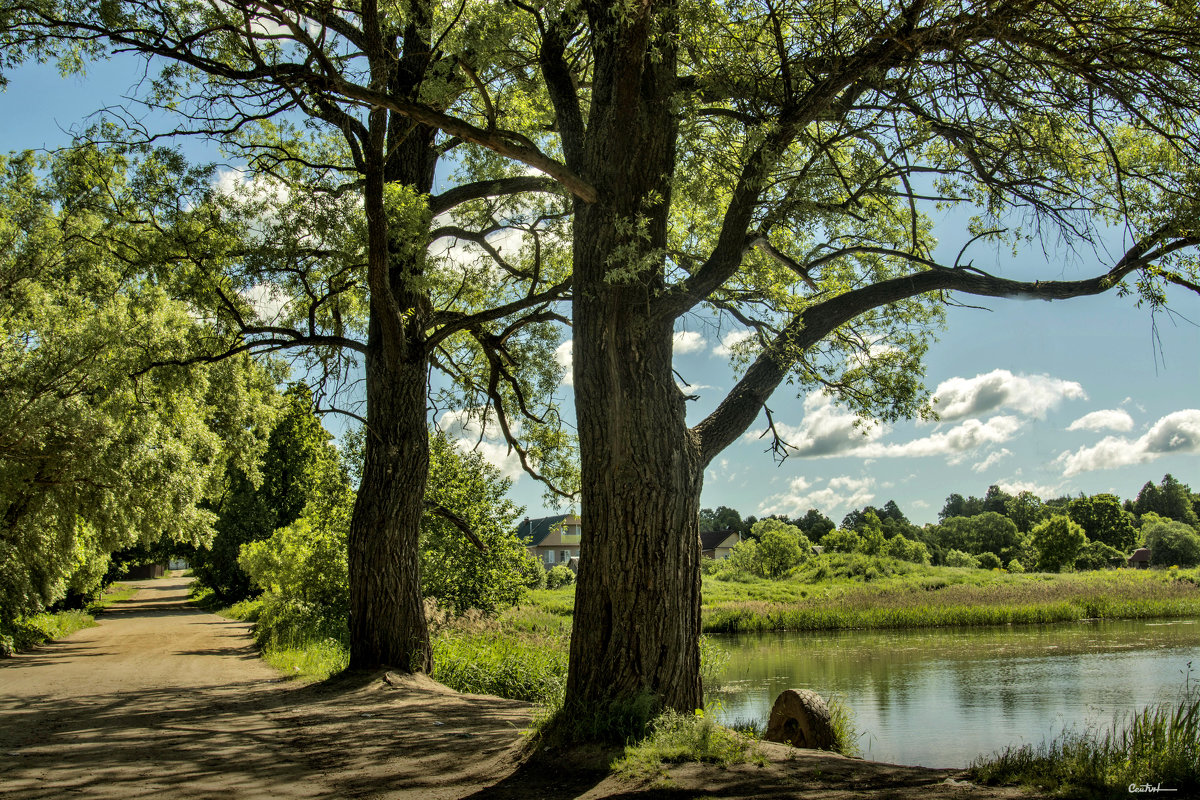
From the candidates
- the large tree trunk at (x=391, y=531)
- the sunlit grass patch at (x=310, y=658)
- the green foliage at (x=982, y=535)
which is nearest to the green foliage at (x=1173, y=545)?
the green foliage at (x=982, y=535)

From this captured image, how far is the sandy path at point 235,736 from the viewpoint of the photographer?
5633 mm

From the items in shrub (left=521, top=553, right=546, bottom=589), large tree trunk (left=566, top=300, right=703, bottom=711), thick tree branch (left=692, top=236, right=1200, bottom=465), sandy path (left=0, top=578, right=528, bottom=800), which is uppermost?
thick tree branch (left=692, top=236, right=1200, bottom=465)

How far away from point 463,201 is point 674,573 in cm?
806

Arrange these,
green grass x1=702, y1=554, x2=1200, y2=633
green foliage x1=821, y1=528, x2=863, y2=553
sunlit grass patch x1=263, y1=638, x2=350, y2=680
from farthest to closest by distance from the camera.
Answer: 1. green foliage x1=821, y1=528, x2=863, y2=553
2. green grass x1=702, y1=554, x2=1200, y2=633
3. sunlit grass patch x1=263, y1=638, x2=350, y2=680

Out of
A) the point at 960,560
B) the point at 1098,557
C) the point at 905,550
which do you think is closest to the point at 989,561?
the point at 960,560

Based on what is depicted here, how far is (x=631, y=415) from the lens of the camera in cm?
643

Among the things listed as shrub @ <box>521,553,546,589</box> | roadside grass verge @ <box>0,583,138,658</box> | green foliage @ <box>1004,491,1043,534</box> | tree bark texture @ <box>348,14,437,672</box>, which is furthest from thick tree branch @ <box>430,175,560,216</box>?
green foliage @ <box>1004,491,1043,534</box>

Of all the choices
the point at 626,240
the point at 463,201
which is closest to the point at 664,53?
the point at 626,240

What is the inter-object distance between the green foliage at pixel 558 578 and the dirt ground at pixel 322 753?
→ 3356 cm

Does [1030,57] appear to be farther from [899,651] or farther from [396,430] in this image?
[899,651]

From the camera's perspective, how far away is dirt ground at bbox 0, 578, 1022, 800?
4891mm

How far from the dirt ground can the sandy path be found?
0.02 meters

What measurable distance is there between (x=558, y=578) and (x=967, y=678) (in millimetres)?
32054

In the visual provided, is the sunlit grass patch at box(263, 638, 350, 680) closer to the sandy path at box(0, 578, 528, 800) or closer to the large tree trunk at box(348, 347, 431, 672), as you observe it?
the sandy path at box(0, 578, 528, 800)
